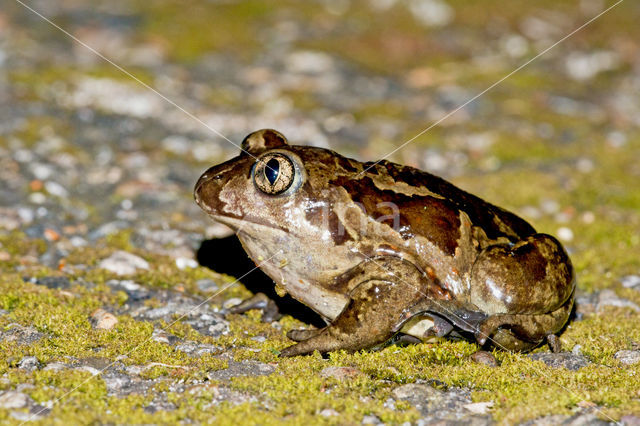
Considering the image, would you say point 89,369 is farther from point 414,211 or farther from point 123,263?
point 414,211

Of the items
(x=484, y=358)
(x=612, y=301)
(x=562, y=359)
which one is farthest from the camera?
(x=612, y=301)

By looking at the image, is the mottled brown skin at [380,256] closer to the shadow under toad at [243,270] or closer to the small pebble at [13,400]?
the shadow under toad at [243,270]

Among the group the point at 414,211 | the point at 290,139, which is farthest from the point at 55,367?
the point at 290,139

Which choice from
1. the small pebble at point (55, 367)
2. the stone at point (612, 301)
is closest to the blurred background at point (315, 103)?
the stone at point (612, 301)

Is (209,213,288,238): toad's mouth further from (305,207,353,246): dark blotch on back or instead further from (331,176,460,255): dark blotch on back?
(331,176,460,255): dark blotch on back

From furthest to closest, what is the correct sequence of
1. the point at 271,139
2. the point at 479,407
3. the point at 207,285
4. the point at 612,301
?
the point at 207,285 → the point at 612,301 → the point at 271,139 → the point at 479,407

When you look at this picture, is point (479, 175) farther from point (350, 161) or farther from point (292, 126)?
point (350, 161)

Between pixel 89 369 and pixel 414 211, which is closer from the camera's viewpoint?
pixel 89 369
